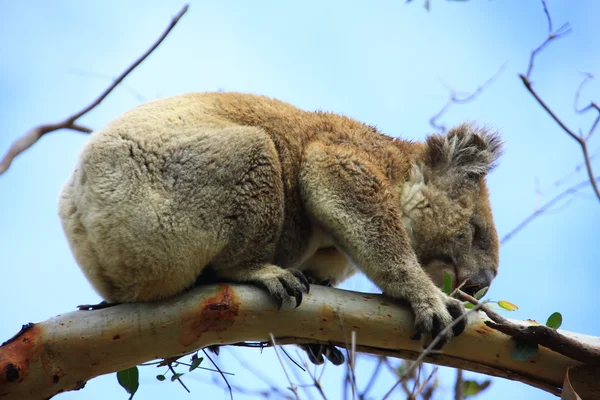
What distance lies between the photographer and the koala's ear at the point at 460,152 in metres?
4.96

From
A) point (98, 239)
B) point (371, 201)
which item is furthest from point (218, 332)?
point (371, 201)

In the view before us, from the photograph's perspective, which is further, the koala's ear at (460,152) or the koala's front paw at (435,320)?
the koala's ear at (460,152)

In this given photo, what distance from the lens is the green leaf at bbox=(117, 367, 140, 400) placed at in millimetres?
4156

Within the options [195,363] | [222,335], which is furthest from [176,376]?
[222,335]

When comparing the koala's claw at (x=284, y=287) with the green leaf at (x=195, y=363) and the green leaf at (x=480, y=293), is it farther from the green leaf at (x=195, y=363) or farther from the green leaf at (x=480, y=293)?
the green leaf at (x=480, y=293)

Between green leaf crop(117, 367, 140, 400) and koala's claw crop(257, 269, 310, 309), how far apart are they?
105 centimetres

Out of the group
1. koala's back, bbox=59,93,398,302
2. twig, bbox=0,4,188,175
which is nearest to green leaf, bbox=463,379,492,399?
koala's back, bbox=59,93,398,302

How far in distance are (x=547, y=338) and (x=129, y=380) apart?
242 cm

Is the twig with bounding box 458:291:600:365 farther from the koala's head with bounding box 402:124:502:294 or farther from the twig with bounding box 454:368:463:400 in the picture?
the koala's head with bounding box 402:124:502:294

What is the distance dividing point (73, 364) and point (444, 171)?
2.82 meters

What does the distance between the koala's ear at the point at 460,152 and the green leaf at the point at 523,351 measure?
5.06 ft

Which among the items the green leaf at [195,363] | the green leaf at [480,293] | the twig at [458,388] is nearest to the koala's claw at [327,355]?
the green leaf at [195,363]

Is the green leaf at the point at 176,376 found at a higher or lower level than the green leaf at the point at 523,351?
lower

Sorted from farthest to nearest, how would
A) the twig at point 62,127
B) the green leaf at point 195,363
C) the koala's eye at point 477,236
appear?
1. the koala's eye at point 477,236
2. the green leaf at point 195,363
3. the twig at point 62,127
